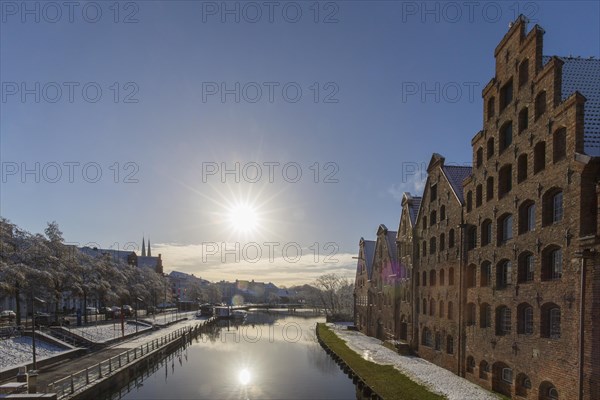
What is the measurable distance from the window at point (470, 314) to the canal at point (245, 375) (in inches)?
352

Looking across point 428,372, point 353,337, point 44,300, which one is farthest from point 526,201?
point 44,300

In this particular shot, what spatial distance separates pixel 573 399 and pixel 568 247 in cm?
611

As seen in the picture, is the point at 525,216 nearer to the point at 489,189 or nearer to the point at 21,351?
the point at 489,189

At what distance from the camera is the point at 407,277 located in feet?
139

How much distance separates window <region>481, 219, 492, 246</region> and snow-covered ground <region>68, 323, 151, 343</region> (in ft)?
126

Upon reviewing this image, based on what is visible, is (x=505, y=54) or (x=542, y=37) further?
(x=505, y=54)

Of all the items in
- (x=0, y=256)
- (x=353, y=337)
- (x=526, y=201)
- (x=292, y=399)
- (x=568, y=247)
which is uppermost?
(x=526, y=201)

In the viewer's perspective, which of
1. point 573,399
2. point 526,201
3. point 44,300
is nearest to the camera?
point 573,399

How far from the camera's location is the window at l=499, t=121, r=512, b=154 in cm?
2434

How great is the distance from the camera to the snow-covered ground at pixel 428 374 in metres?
23.6

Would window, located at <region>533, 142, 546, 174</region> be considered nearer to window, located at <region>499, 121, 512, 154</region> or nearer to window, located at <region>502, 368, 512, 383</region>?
window, located at <region>499, 121, 512, 154</region>

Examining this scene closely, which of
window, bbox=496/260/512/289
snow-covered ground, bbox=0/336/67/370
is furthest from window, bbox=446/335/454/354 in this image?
snow-covered ground, bbox=0/336/67/370

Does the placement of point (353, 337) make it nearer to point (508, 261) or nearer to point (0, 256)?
point (508, 261)

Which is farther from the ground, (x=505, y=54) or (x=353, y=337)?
(x=505, y=54)
